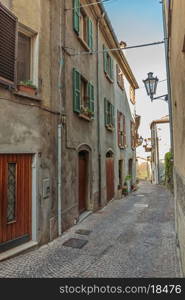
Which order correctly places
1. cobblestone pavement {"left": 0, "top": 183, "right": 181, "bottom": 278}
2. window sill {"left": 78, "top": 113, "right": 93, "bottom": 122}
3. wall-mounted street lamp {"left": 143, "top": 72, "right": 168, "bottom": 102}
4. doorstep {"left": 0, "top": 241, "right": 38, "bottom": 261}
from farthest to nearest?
window sill {"left": 78, "top": 113, "right": 93, "bottom": 122} → wall-mounted street lamp {"left": 143, "top": 72, "right": 168, "bottom": 102} → doorstep {"left": 0, "top": 241, "right": 38, "bottom": 261} → cobblestone pavement {"left": 0, "top": 183, "right": 181, "bottom": 278}

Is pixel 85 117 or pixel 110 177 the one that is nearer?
pixel 85 117

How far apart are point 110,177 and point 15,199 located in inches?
287

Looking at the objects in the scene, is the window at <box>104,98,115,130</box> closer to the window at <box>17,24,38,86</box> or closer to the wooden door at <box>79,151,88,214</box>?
the wooden door at <box>79,151,88,214</box>

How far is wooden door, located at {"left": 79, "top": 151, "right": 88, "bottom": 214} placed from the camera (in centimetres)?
799

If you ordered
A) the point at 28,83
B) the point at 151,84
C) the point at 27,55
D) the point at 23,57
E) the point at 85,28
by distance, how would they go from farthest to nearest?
1. the point at 85,28
2. the point at 151,84
3. the point at 27,55
4. the point at 23,57
5. the point at 28,83

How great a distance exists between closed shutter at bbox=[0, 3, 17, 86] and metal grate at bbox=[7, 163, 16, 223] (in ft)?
6.18

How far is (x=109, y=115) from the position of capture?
37.5ft

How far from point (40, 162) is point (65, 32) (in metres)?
4.55

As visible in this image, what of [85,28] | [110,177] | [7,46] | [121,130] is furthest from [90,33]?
[110,177]

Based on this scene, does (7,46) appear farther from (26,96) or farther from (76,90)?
(76,90)

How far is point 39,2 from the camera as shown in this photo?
210 inches

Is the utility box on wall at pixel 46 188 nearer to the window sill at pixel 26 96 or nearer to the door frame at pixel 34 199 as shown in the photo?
the door frame at pixel 34 199

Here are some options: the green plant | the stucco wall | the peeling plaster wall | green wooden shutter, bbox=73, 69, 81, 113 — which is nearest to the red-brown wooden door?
the peeling plaster wall

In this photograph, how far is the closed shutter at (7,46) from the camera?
13.8 feet
